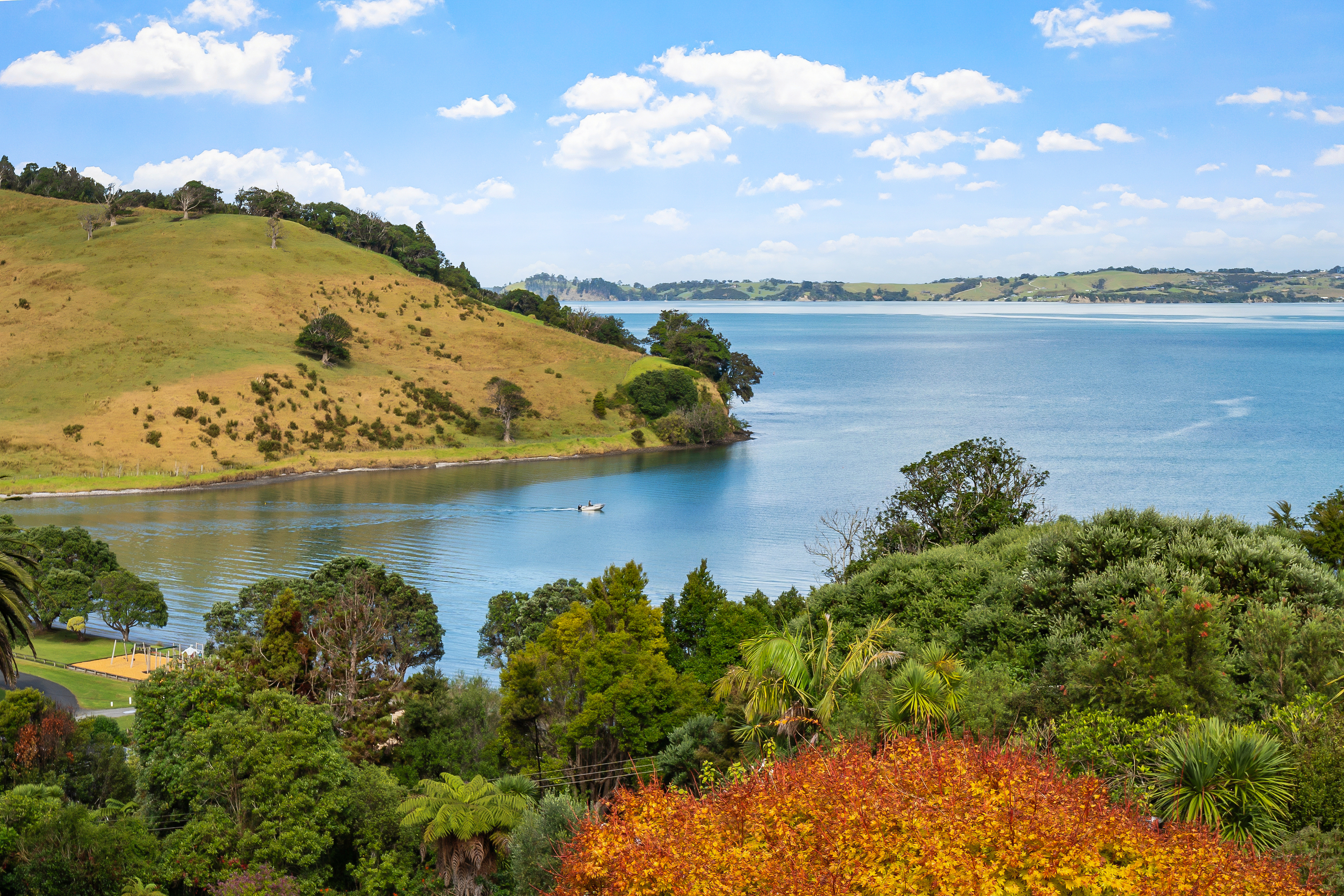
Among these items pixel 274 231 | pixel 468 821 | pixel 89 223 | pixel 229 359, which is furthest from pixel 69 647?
pixel 89 223

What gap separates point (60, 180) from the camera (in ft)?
474

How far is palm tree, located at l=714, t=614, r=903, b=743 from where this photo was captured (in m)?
14.5

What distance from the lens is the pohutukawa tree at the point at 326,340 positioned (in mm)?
106625

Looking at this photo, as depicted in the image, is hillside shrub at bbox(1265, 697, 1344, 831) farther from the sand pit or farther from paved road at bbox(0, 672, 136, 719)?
the sand pit

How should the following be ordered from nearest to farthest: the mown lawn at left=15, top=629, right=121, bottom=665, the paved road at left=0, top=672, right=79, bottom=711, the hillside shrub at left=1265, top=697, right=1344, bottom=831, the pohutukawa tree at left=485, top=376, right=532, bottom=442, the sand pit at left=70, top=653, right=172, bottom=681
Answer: the hillside shrub at left=1265, top=697, right=1344, bottom=831, the paved road at left=0, top=672, right=79, bottom=711, the sand pit at left=70, top=653, right=172, bottom=681, the mown lawn at left=15, top=629, right=121, bottom=665, the pohutukawa tree at left=485, top=376, right=532, bottom=442

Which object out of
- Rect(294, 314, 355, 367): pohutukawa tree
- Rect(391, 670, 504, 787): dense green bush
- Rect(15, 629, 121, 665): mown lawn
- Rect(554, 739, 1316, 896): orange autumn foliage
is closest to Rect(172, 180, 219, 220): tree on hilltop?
Rect(294, 314, 355, 367): pohutukawa tree

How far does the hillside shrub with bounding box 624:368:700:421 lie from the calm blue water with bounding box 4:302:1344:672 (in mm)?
10088

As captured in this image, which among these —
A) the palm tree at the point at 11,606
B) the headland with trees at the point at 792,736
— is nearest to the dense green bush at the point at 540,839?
the headland with trees at the point at 792,736

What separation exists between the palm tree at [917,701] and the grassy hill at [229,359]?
275 feet

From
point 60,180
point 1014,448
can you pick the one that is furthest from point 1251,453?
point 60,180

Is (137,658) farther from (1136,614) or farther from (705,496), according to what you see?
(705,496)

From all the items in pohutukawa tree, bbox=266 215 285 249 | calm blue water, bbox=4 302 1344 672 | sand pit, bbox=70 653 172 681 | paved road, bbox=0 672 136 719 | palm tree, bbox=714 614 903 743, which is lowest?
sand pit, bbox=70 653 172 681

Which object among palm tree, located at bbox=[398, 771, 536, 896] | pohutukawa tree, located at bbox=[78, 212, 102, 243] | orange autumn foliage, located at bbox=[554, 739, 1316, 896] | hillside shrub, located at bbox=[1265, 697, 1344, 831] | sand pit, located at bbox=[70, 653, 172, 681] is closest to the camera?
orange autumn foliage, located at bbox=[554, 739, 1316, 896]

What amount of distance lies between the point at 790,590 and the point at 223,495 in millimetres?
61860
